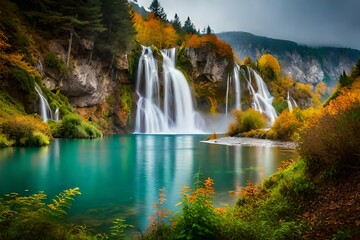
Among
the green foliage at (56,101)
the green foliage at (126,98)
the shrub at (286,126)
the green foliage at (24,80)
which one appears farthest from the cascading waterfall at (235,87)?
the green foliage at (24,80)

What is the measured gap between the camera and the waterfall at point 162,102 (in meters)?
49.1

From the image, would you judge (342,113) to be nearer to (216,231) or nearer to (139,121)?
(216,231)

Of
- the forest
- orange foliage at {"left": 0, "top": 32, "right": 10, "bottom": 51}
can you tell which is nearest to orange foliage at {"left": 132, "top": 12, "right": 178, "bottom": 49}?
the forest

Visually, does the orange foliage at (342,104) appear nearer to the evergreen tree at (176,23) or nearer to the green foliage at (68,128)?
the green foliage at (68,128)

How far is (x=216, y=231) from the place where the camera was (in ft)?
15.2

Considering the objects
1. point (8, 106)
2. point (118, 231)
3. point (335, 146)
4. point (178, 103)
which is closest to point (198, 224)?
point (118, 231)

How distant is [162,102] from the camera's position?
Answer: 5078 cm

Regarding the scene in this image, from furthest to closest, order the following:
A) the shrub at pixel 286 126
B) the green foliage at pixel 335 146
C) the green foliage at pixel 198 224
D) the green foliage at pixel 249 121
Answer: the green foliage at pixel 249 121 → the shrub at pixel 286 126 → the green foliage at pixel 335 146 → the green foliage at pixel 198 224

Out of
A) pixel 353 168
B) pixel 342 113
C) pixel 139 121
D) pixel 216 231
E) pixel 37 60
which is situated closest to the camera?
pixel 216 231

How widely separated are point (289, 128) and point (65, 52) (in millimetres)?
26687

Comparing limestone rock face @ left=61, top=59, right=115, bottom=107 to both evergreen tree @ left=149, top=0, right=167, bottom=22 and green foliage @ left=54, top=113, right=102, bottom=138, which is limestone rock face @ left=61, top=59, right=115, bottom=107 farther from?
evergreen tree @ left=149, top=0, right=167, bottom=22

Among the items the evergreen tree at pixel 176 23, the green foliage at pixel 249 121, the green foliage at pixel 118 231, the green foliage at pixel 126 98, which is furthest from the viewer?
the evergreen tree at pixel 176 23

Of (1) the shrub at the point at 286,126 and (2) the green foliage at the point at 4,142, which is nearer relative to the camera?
(2) the green foliage at the point at 4,142

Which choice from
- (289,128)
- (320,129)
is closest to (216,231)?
(320,129)
